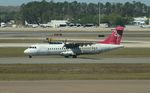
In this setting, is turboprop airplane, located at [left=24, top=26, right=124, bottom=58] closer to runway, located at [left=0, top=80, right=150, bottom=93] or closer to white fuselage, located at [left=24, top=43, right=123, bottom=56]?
white fuselage, located at [left=24, top=43, right=123, bottom=56]

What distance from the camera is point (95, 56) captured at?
216 ft

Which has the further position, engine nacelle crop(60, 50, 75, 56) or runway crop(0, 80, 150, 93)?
engine nacelle crop(60, 50, 75, 56)

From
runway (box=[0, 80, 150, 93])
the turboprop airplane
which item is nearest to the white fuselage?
the turboprop airplane

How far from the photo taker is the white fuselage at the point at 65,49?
6444cm

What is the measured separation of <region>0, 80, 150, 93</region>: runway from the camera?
2788 cm

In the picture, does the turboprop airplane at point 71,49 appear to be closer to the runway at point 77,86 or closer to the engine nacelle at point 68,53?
the engine nacelle at point 68,53

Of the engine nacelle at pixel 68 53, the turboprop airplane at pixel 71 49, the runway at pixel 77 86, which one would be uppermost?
the runway at pixel 77 86

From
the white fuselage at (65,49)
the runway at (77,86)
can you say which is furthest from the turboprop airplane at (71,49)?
the runway at (77,86)

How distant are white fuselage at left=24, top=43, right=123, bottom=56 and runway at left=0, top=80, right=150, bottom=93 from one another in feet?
103

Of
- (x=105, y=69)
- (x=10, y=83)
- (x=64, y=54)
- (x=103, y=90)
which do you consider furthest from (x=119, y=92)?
(x=64, y=54)

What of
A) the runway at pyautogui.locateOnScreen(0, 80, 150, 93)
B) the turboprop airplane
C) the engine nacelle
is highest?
the runway at pyautogui.locateOnScreen(0, 80, 150, 93)

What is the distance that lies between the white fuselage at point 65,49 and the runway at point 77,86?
31.4 meters

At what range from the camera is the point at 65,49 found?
64812 millimetres

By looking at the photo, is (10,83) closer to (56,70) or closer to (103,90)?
(103,90)
